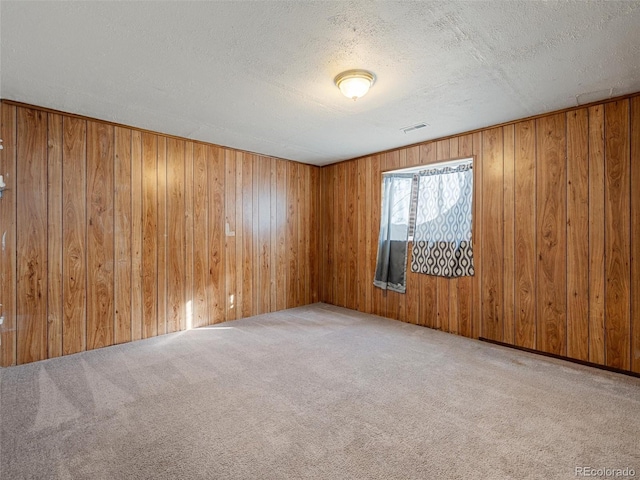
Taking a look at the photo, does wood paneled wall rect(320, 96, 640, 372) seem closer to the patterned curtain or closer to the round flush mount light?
the patterned curtain

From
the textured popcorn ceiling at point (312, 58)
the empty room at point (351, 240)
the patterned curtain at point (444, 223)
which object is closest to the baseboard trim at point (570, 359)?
the empty room at point (351, 240)

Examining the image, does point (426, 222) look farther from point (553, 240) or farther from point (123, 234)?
point (123, 234)

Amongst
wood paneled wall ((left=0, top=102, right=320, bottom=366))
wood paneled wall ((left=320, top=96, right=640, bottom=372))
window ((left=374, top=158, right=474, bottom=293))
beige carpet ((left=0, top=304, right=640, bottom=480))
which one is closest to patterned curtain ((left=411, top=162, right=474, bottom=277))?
window ((left=374, top=158, right=474, bottom=293))

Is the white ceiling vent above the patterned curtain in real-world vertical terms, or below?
above

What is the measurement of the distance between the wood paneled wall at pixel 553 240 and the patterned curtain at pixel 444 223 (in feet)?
0.36

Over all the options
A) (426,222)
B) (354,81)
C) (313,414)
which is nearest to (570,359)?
(426,222)

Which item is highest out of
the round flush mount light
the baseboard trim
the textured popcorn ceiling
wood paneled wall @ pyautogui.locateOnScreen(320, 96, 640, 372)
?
the textured popcorn ceiling

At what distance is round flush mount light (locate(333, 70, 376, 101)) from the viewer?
224cm

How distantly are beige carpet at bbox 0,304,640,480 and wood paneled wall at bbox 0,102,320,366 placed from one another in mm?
403

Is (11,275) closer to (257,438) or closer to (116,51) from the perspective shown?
(116,51)

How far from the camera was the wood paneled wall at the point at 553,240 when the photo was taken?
8.75 feet

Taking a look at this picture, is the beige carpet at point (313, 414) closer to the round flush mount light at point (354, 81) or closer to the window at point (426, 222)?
the window at point (426, 222)

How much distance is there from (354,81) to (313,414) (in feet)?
7.45

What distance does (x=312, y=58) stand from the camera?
2.09 m
